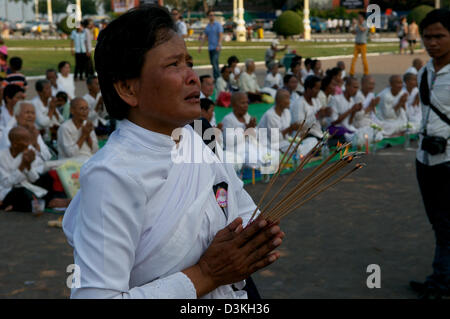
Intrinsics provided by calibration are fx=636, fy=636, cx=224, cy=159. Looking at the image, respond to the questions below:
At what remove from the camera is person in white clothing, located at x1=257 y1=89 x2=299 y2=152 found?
9930 mm

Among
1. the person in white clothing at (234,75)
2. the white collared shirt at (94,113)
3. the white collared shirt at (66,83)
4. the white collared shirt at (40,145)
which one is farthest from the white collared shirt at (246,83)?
the white collared shirt at (40,145)

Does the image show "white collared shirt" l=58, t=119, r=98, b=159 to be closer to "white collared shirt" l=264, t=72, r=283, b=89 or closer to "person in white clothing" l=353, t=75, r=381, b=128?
"person in white clothing" l=353, t=75, r=381, b=128

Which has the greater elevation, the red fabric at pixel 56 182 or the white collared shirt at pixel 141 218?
the white collared shirt at pixel 141 218

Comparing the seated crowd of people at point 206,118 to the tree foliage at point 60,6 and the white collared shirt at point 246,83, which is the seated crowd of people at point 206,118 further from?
the tree foliage at point 60,6

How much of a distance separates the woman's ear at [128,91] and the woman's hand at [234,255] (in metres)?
0.42

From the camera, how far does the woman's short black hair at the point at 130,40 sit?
1644 mm

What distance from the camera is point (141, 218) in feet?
5.15

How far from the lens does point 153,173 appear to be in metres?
1.62

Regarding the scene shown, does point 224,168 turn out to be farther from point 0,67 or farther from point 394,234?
point 0,67

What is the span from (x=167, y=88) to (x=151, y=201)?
299 millimetres

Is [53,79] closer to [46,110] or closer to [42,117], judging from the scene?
[46,110]

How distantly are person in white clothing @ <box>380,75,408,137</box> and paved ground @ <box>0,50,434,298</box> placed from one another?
4056 mm

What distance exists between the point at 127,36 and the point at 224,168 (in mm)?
489

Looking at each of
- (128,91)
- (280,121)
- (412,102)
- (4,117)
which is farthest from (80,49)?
(128,91)
